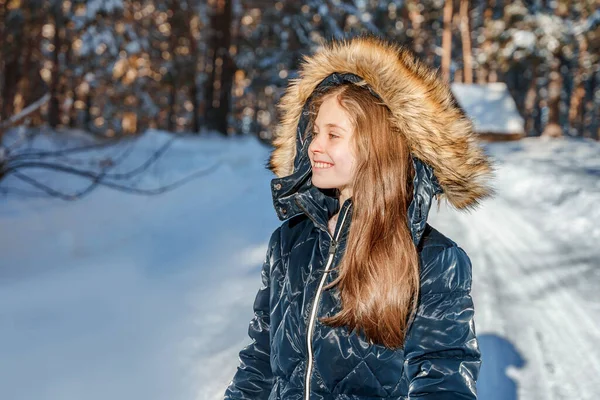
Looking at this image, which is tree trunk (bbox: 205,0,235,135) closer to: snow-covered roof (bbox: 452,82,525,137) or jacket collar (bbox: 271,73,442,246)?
snow-covered roof (bbox: 452,82,525,137)

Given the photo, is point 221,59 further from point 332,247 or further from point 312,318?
point 312,318

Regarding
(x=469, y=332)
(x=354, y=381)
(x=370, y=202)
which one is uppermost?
(x=370, y=202)

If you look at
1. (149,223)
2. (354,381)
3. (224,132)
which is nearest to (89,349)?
(354,381)

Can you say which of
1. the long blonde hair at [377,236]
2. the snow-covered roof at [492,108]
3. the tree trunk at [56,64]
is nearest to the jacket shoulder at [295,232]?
the long blonde hair at [377,236]

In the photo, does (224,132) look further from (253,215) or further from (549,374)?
(549,374)

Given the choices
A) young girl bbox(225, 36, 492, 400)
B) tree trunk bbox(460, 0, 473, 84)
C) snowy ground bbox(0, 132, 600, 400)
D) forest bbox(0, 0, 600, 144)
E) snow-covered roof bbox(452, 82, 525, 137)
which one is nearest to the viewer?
young girl bbox(225, 36, 492, 400)

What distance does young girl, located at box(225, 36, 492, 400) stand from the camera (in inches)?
77.0

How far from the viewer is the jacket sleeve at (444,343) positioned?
1.85 metres

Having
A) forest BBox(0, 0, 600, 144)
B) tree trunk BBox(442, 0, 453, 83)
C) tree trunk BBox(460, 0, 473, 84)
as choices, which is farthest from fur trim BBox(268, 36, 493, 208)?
tree trunk BBox(460, 0, 473, 84)

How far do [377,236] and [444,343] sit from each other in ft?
1.37

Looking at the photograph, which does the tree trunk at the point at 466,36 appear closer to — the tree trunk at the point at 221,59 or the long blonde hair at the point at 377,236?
the tree trunk at the point at 221,59

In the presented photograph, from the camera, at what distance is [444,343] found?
1888 mm

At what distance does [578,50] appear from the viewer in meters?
27.5

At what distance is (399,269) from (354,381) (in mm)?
390
